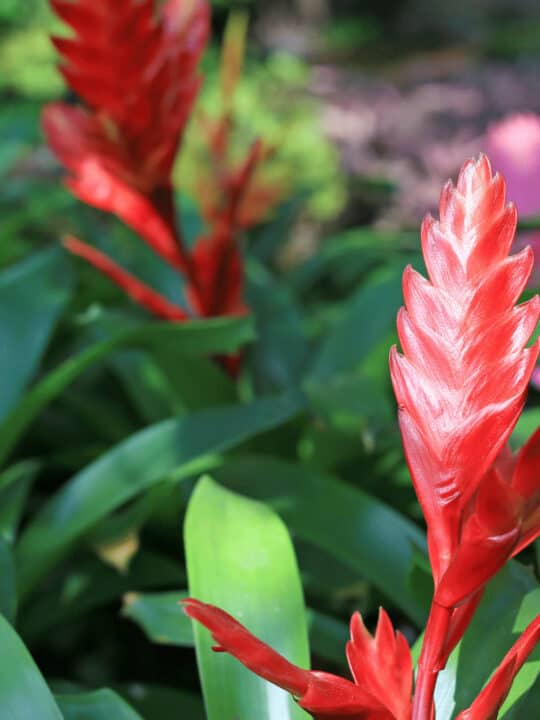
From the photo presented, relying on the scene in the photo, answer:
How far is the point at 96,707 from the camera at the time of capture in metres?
0.66

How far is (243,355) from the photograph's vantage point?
142 centimetres

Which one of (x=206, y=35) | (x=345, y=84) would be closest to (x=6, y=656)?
(x=206, y=35)

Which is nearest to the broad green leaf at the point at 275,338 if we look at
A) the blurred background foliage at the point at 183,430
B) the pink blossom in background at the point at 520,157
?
the blurred background foliage at the point at 183,430

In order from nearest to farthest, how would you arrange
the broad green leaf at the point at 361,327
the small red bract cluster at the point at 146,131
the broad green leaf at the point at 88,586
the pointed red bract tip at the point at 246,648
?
the pointed red bract tip at the point at 246,648
the small red bract cluster at the point at 146,131
the broad green leaf at the point at 88,586
the broad green leaf at the point at 361,327

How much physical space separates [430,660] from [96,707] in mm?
307

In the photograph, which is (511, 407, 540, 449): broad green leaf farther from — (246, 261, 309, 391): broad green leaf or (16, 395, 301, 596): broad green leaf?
(246, 261, 309, 391): broad green leaf

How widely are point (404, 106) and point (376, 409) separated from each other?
269 centimetres

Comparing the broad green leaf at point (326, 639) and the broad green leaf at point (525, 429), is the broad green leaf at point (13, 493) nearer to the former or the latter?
the broad green leaf at point (326, 639)

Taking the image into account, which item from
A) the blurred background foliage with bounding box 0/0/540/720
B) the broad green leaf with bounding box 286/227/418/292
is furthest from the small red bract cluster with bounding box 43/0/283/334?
the broad green leaf with bounding box 286/227/418/292

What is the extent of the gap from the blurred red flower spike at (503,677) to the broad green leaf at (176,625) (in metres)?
0.42

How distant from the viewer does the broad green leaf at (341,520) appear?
86cm

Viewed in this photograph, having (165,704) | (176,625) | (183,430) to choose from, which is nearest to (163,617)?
(176,625)

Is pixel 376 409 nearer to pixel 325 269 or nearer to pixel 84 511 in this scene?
pixel 84 511

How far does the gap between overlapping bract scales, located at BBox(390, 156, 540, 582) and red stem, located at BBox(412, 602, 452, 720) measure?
0.03 m
